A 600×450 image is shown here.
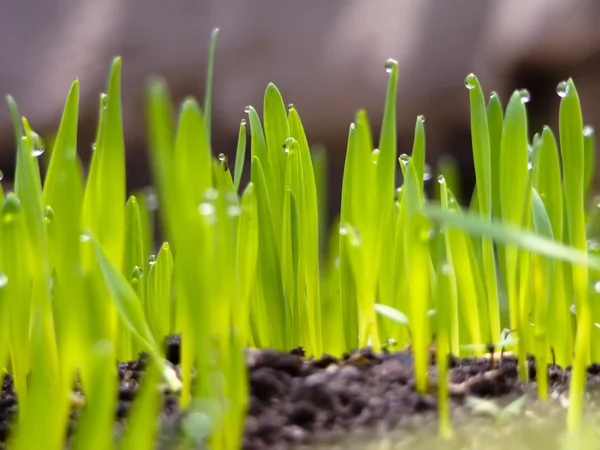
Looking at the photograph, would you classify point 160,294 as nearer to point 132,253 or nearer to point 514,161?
point 132,253

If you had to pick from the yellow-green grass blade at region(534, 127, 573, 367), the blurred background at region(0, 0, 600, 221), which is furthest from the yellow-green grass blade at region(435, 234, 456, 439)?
the blurred background at region(0, 0, 600, 221)

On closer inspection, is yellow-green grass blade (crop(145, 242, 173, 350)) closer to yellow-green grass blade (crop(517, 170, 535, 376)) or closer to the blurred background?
yellow-green grass blade (crop(517, 170, 535, 376))

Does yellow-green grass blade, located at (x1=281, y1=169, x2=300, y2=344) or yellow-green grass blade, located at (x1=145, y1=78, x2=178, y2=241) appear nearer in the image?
yellow-green grass blade, located at (x1=145, y1=78, x2=178, y2=241)

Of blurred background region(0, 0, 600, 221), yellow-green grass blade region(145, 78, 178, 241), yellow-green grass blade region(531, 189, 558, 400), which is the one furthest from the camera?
blurred background region(0, 0, 600, 221)

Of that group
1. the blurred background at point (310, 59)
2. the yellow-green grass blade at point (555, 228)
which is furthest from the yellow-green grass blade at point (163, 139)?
the blurred background at point (310, 59)

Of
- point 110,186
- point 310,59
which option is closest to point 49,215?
point 110,186

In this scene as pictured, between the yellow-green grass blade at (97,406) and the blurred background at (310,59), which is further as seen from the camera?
the blurred background at (310,59)

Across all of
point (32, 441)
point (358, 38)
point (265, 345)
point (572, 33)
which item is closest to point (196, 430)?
point (32, 441)

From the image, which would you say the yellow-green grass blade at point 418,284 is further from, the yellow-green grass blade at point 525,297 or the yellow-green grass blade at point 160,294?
the yellow-green grass blade at point 160,294
